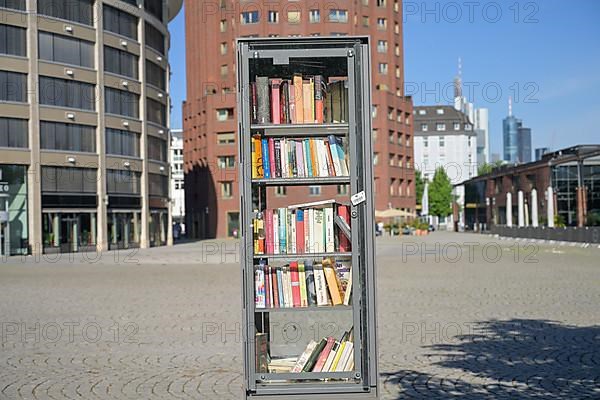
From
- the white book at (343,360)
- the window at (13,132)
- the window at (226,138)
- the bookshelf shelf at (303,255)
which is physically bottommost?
the white book at (343,360)

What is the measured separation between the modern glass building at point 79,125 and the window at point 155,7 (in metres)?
0.22

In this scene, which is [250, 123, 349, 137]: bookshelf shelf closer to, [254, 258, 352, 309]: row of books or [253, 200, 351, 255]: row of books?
[253, 200, 351, 255]: row of books

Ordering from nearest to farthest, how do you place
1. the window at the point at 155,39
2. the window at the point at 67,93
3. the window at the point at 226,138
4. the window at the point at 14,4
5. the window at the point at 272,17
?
the window at the point at 14,4 < the window at the point at 67,93 < the window at the point at 155,39 < the window at the point at 272,17 < the window at the point at 226,138

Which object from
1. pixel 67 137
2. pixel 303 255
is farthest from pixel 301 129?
pixel 67 137

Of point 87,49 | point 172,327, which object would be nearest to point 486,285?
point 172,327

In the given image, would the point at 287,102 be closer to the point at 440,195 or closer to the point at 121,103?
the point at 121,103

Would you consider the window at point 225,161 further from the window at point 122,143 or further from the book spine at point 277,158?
the book spine at point 277,158

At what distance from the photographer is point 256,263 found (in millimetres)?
6141

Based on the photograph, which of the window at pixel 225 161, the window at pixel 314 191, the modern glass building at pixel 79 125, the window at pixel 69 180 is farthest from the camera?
the window at pixel 225 161

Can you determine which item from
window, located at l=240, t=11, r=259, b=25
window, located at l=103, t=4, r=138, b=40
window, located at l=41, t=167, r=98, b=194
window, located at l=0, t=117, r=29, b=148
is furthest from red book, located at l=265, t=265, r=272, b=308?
window, located at l=240, t=11, r=259, b=25

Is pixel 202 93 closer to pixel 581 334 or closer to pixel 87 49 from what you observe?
A: pixel 87 49

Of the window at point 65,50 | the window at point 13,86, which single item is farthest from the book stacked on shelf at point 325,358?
the window at point 65,50

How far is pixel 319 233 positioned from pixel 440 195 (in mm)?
112728

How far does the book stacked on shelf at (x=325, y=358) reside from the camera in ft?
20.1
